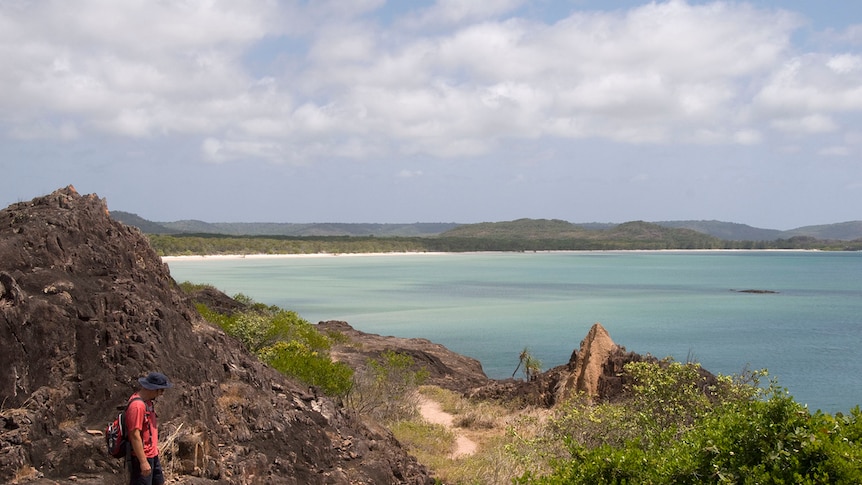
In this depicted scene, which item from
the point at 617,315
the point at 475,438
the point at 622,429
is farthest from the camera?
the point at 617,315

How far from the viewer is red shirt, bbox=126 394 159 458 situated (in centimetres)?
724

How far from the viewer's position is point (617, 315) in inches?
2670

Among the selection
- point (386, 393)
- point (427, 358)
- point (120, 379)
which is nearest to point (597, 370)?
point (386, 393)

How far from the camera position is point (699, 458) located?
6.53 metres

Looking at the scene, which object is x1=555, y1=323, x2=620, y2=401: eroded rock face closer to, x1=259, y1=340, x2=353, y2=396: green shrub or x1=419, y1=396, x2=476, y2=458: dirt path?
x1=419, y1=396, x2=476, y2=458: dirt path

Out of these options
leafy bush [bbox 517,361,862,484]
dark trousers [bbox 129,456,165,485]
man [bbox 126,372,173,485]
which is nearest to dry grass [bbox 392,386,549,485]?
leafy bush [bbox 517,361,862,484]

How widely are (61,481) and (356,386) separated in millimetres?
12248

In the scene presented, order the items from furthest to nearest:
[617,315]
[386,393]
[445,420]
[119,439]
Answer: [617,315] → [445,420] → [386,393] → [119,439]

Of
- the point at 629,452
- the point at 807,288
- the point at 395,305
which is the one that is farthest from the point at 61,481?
the point at 807,288

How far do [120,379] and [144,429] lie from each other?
2006 mm

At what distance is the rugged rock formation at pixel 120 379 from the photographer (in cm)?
822

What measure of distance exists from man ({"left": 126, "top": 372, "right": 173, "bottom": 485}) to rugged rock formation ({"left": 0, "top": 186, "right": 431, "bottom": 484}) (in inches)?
34.8

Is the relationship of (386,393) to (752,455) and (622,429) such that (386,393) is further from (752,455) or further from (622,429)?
(752,455)

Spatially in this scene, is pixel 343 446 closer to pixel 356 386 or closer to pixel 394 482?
pixel 394 482
